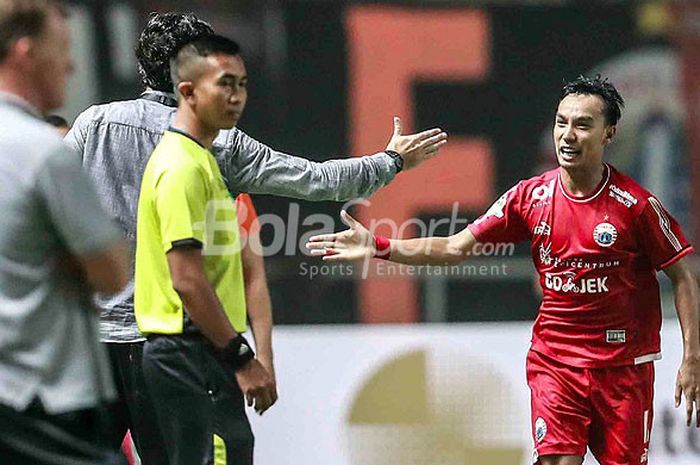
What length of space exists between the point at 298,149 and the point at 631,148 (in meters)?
1.54

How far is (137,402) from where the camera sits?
146 inches

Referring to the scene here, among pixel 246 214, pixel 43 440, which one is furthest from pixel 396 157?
pixel 43 440

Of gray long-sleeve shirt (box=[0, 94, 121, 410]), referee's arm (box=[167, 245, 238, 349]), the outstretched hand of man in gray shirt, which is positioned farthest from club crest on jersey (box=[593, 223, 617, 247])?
gray long-sleeve shirt (box=[0, 94, 121, 410])

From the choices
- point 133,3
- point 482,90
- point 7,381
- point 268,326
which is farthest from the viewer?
point 482,90

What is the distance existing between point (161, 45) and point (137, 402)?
105 centimetres

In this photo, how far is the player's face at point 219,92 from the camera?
11.0ft

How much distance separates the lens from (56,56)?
2.39m

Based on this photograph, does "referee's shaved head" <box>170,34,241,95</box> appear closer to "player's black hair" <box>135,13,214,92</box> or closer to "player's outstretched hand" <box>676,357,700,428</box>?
"player's black hair" <box>135,13,214,92</box>

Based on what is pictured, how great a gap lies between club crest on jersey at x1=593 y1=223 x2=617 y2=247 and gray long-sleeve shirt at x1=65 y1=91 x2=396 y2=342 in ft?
3.41

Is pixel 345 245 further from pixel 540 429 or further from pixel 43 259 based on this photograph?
pixel 43 259

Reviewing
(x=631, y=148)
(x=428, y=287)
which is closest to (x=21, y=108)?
(x=428, y=287)

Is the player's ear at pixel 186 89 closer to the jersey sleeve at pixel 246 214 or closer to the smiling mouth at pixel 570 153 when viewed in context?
the jersey sleeve at pixel 246 214

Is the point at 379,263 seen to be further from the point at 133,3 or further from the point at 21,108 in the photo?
the point at 21,108

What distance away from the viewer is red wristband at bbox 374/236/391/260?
4520 millimetres
